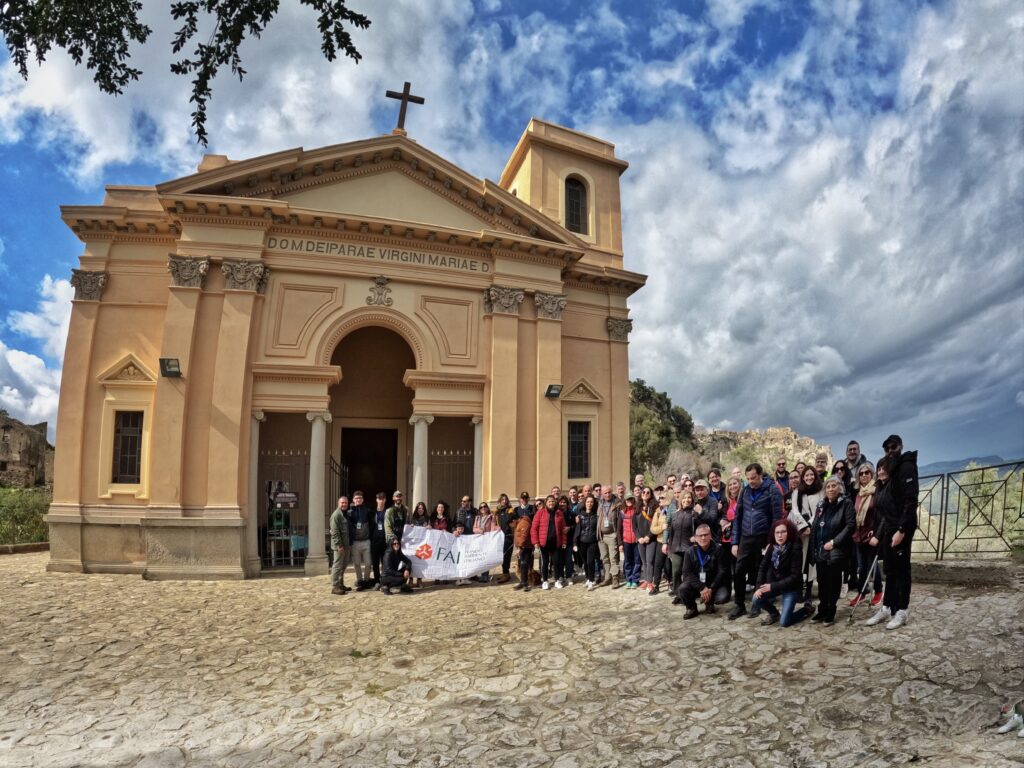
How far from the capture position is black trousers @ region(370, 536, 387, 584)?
36.3ft

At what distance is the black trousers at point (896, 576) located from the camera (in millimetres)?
6250

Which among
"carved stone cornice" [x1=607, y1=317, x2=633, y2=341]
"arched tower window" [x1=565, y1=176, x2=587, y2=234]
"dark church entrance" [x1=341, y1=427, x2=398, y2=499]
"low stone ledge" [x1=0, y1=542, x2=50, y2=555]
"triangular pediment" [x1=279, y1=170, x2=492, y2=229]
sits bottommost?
"low stone ledge" [x1=0, y1=542, x2=50, y2=555]

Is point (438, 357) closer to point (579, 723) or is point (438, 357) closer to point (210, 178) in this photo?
point (210, 178)

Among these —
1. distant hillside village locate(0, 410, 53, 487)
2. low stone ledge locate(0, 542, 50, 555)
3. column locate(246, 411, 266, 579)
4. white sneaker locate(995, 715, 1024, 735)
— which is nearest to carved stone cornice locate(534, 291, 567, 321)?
column locate(246, 411, 266, 579)

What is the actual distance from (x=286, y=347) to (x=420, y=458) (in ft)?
13.3

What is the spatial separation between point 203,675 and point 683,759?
5162 mm

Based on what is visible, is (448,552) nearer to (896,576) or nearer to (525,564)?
(525,564)

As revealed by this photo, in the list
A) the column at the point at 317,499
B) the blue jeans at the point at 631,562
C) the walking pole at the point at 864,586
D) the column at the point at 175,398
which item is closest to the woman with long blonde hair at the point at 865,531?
the walking pole at the point at 864,586

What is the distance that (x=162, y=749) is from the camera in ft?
15.8

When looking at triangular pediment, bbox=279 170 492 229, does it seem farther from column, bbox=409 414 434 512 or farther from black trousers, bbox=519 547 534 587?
black trousers, bbox=519 547 534 587

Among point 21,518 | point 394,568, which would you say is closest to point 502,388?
point 394,568

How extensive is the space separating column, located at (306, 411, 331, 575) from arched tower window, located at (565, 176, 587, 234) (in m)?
9.50

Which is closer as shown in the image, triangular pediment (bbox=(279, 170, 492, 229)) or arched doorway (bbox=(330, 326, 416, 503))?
triangular pediment (bbox=(279, 170, 492, 229))

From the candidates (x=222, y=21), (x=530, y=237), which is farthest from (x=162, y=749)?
(x=530, y=237)
